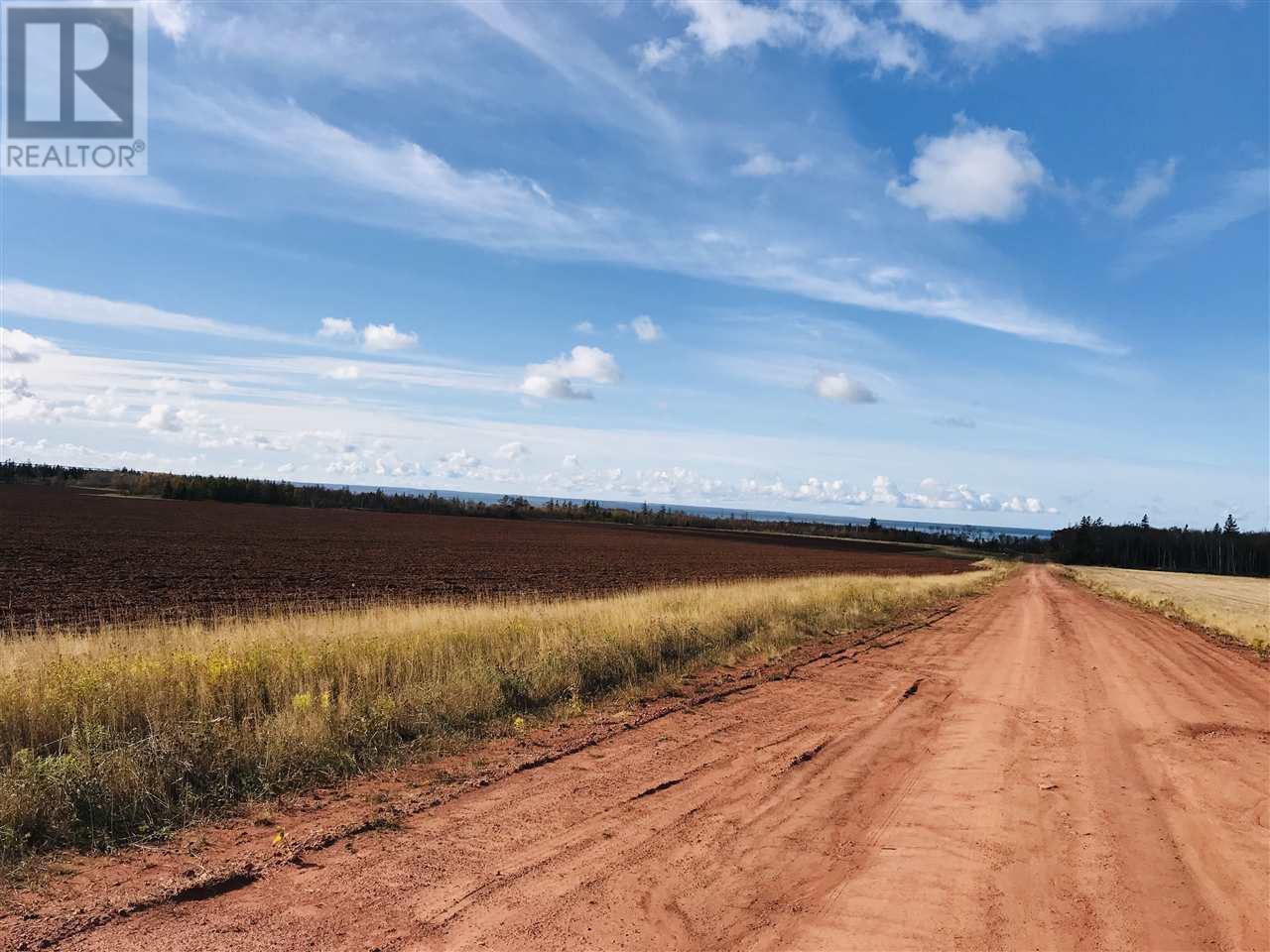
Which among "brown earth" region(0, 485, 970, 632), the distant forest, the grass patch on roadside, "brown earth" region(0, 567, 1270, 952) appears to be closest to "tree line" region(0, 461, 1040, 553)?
the distant forest

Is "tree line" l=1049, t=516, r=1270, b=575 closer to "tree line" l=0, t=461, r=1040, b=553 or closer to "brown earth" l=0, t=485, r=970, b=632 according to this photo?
"tree line" l=0, t=461, r=1040, b=553

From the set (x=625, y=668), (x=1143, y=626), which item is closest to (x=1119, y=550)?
(x=1143, y=626)

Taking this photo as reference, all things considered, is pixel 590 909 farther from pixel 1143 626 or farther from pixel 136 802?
pixel 1143 626

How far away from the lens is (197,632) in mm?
11586

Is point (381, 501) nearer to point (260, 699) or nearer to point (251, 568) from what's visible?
point (251, 568)

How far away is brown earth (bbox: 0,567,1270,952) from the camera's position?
451 cm

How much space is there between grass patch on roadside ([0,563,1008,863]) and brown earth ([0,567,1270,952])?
74cm

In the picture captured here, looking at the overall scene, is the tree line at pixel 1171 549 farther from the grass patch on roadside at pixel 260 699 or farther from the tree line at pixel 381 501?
the grass patch on roadside at pixel 260 699

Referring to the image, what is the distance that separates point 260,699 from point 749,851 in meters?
6.18

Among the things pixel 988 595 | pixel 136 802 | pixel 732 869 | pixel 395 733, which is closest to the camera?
pixel 732 869

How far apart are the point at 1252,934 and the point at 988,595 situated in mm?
34702

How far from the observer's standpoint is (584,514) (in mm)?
151375

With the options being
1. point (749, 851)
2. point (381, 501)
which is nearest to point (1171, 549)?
point (381, 501)

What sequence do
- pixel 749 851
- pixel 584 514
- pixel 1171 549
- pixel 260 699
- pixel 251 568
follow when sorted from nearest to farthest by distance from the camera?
pixel 749 851 → pixel 260 699 → pixel 251 568 → pixel 1171 549 → pixel 584 514
